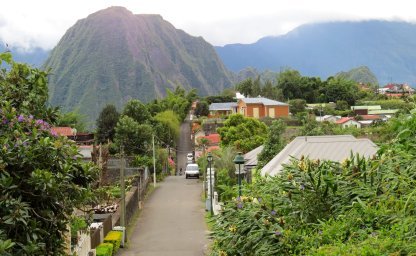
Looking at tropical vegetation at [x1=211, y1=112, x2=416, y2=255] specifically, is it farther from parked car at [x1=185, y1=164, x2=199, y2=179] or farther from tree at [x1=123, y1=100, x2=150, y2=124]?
tree at [x1=123, y1=100, x2=150, y2=124]

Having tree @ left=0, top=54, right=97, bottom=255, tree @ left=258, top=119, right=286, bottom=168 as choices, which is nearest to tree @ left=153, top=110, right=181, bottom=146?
tree @ left=258, top=119, right=286, bottom=168

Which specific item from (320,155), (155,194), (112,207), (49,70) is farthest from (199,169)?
(49,70)

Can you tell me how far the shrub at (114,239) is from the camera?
18.5 meters

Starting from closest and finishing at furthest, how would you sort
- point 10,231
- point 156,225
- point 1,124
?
point 10,231 → point 1,124 → point 156,225

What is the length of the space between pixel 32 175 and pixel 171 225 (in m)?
19.5

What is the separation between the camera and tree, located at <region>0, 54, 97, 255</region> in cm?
535

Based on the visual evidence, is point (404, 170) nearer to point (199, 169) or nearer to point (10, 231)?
point (10, 231)

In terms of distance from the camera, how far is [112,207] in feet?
84.1

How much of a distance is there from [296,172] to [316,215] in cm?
77

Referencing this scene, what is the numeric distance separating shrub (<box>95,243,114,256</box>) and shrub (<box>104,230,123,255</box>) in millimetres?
557

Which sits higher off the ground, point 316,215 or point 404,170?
point 404,170

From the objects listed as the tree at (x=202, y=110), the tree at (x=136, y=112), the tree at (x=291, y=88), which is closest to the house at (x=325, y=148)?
the tree at (x=136, y=112)

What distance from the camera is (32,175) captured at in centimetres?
554

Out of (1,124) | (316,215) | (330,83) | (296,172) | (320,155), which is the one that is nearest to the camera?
(1,124)
